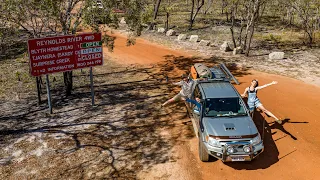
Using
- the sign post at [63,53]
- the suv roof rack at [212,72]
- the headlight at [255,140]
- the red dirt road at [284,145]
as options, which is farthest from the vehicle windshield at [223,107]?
the sign post at [63,53]

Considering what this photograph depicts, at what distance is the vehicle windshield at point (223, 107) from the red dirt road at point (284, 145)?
1.51 meters

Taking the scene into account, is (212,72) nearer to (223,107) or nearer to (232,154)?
(223,107)

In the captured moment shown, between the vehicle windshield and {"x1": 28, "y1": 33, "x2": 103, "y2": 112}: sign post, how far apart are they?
611 cm

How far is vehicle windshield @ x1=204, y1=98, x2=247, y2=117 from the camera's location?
9664mm

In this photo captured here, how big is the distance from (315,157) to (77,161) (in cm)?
789

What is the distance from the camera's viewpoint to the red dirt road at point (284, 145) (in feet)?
29.3

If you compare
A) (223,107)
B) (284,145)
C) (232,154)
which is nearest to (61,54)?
(223,107)

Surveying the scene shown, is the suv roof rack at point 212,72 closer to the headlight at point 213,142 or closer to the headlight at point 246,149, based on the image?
the headlight at point 213,142

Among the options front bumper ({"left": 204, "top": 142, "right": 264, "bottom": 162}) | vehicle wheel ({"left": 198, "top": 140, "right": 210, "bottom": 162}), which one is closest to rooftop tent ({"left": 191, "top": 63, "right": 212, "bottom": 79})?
vehicle wheel ({"left": 198, "top": 140, "right": 210, "bottom": 162})

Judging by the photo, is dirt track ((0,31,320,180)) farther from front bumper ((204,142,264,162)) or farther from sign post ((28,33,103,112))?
sign post ((28,33,103,112))

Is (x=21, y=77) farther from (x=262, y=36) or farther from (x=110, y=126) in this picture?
(x=262, y=36)

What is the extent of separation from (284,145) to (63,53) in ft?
31.3

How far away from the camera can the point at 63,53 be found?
12.6 m

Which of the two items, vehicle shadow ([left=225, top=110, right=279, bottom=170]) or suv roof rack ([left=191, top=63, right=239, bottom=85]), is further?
suv roof rack ([left=191, top=63, right=239, bottom=85])
